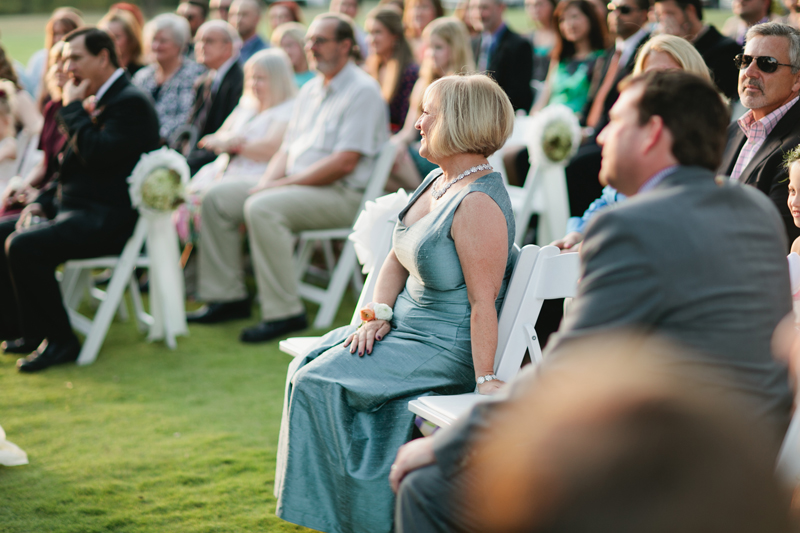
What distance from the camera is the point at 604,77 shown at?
5746mm

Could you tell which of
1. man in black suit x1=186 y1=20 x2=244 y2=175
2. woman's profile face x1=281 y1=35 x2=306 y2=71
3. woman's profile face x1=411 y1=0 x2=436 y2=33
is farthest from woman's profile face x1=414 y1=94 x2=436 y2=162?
woman's profile face x1=411 y1=0 x2=436 y2=33

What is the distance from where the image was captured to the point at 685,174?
4.96 feet

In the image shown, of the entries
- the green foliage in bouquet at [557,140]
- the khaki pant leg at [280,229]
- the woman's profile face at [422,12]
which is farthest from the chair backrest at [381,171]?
the woman's profile face at [422,12]

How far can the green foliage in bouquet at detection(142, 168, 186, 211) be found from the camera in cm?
452

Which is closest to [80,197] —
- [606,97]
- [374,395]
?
[374,395]

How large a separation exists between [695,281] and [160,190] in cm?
375

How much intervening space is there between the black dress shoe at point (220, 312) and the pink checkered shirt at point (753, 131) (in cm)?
362

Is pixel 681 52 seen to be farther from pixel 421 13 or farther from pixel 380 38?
pixel 421 13

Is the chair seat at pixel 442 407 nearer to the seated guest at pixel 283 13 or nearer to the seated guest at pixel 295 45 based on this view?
the seated guest at pixel 295 45

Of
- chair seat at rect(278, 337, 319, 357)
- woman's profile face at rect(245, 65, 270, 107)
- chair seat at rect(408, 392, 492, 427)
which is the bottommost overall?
chair seat at rect(278, 337, 319, 357)

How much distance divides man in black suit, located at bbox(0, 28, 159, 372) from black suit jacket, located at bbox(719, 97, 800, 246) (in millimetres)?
3475

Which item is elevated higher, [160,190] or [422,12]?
[422,12]

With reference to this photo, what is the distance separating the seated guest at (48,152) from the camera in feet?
15.9

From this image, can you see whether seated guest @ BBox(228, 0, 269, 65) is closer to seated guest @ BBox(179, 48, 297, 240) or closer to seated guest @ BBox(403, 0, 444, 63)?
seated guest @ BBox(403, 0, 444, 63)
